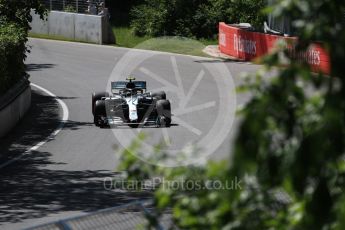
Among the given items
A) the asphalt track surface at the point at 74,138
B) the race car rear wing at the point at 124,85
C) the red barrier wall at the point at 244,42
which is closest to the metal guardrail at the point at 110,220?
the asphalt track surface at the point at 74,138

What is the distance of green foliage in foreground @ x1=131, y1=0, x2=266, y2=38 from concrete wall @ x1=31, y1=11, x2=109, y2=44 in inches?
156

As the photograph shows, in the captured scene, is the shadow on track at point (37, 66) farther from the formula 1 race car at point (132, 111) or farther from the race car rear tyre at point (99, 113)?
the race car rear tyre at point (99, 113)

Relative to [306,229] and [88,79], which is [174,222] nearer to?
[306,229]

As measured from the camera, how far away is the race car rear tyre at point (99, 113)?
20.8 metres

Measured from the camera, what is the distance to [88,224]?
683 cm

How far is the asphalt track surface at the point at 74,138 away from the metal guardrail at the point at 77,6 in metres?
8.72

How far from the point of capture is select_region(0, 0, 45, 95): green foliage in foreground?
22094 mm

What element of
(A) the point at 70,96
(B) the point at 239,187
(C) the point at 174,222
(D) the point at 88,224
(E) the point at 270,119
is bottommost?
(A) the point at 70,96

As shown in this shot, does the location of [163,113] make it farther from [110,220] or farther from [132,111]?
[110,220]

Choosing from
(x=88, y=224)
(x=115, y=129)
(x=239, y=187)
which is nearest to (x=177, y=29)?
(x=115, y=129)

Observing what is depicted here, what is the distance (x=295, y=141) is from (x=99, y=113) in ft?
58.6

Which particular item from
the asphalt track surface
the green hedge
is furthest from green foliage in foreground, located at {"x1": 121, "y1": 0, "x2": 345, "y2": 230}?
the green hedge

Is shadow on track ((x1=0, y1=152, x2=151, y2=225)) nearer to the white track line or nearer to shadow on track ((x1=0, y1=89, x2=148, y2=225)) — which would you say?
shadow on track ((x1=0, y1=89, x2=148, y2=225))

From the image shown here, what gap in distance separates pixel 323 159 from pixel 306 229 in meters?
0.32
